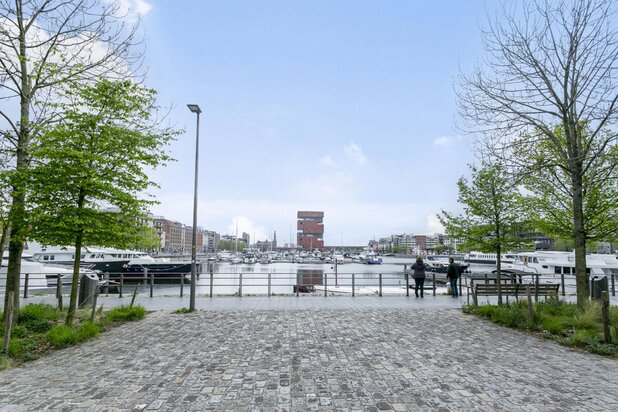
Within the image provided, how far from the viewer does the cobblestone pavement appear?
4.50 meters

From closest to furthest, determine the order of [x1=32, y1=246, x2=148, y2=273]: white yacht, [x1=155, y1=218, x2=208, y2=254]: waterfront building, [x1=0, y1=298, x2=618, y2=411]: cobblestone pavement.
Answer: [x1=0, y1=298, x2=618, y2=411]: cobblestone pavement
[x1=32, y1=246, x2=148, y2=273]: white yacht
[x1=155, y1=218, x2=208, y2=254]: waterfront building

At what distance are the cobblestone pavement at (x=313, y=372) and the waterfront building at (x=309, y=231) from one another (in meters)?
142

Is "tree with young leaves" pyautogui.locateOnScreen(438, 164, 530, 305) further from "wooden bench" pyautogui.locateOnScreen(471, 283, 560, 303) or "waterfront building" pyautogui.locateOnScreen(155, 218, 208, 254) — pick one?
"waterfront building" pyautogui.locateOnScreen(155, 218, 208, 254)

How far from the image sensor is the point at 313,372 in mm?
5590

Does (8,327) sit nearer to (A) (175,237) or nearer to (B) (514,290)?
(B) (514,290)

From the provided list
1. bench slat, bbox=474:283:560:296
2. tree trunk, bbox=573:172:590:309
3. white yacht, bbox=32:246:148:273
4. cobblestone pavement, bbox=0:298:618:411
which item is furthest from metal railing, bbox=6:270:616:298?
white yacht, bbox=32:246:148:273

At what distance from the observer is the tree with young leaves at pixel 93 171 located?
25.9 feet

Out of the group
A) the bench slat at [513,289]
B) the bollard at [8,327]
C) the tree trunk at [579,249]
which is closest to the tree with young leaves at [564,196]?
the tree trunk at [579,249]

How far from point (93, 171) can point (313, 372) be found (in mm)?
6631

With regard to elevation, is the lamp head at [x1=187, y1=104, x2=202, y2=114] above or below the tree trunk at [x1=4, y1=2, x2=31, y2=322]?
above

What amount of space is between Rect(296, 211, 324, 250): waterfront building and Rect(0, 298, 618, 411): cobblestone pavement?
141692mm

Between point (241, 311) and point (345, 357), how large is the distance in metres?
5.91

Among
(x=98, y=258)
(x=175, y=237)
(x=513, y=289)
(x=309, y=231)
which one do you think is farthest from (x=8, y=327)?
(x=175, y=237)

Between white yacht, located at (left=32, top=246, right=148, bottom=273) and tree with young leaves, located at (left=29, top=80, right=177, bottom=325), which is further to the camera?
white yacht, located at (left=32, top=246, right=148, bottom=273)
